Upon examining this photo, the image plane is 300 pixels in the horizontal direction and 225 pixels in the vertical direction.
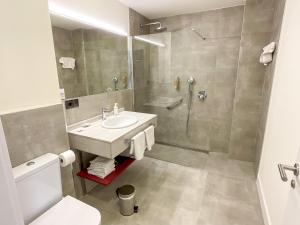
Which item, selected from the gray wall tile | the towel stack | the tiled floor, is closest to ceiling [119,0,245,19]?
the gray wall tile

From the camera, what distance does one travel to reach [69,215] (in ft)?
4.00

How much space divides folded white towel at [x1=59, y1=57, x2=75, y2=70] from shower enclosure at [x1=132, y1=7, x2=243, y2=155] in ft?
4.06

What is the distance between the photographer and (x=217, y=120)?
9.74 feet

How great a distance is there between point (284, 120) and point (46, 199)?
79.8 inches

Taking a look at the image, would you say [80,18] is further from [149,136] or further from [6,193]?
[6,193]

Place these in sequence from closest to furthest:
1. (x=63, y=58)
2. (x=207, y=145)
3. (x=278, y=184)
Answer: (x=278, y=184), (x=63, y=58), (x=207, y=145)

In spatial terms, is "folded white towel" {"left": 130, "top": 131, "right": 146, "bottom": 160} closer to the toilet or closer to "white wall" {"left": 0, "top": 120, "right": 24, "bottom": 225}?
the toilet

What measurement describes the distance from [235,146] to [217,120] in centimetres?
51

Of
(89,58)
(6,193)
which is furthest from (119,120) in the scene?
(6,193)

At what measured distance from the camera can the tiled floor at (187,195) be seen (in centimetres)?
172

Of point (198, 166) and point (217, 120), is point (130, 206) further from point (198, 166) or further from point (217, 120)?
point (217, 120)

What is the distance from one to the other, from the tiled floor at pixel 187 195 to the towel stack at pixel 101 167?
0.38 m

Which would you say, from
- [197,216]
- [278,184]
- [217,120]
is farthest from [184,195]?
[217,120]

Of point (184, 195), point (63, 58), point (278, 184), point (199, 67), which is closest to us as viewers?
point (278, 184)
